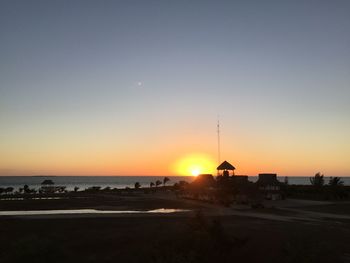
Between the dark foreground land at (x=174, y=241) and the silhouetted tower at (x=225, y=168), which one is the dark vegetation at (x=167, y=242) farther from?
the silhouetted tower at (x=225, y=168)

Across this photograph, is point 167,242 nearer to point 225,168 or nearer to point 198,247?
point 198,247

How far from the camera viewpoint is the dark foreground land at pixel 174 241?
17828 mm

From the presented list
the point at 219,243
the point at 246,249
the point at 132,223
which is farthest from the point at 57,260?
the point at 132,223

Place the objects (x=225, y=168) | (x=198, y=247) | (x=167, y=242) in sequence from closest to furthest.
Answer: (x=198, y=247), (x=167, y=242), (x=225, y=168)

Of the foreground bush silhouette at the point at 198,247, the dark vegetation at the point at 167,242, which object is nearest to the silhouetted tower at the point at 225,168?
the dark vegetation at the point at 167,242

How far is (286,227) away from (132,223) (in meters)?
10.7

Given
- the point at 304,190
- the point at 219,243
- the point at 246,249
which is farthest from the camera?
the point at 304,190

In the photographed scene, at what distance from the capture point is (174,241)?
18.8 m

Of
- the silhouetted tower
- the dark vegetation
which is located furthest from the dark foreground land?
the silhouetted tower

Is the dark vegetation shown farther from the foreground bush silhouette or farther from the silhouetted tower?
the silhouetted tower

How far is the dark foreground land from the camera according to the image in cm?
1783

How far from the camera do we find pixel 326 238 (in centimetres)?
2791

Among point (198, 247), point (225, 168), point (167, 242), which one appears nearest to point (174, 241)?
point (167, 242)

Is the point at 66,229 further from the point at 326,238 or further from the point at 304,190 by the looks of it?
the point at 304,190
